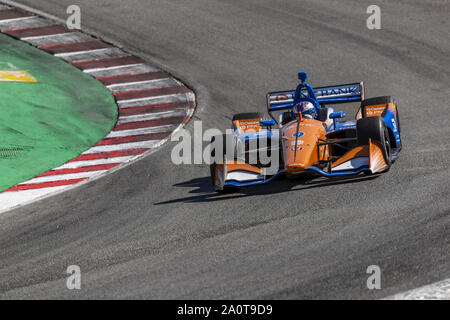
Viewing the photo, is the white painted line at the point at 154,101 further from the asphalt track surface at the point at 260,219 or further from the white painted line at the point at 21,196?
the white painted line at the point at 21,196

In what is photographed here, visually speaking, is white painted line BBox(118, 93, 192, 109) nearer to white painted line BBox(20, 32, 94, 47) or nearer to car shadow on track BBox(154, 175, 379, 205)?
white painted line BBox(20, 32, 94, 47)

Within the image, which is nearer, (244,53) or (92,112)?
(92,112)

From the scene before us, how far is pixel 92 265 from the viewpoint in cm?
882

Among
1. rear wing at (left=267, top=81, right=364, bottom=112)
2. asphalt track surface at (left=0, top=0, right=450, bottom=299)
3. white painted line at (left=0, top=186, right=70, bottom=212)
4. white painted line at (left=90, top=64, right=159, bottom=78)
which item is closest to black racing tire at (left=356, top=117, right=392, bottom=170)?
asphalt track surface at (left=0, top=0, right=450, bottom=299)

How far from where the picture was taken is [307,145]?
10.8 meters

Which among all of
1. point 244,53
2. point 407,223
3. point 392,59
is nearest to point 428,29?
point 392,59

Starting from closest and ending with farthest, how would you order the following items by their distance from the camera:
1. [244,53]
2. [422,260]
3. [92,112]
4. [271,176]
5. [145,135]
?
[422,260]
[271,176]
[145,135]
[92,112]
[244,53]

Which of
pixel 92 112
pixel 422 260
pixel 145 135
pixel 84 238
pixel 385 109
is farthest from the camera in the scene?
pixel 92 112

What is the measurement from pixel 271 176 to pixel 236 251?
105 inches

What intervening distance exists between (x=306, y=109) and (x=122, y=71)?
26.0ft

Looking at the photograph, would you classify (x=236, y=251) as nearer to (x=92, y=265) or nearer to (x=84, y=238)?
(x=92, y=265)

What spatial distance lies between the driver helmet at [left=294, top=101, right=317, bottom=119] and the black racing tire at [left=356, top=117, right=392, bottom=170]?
968 mm

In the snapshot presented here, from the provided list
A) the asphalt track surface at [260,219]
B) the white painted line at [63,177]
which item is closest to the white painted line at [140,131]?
the asphalt track surface at [260,219]

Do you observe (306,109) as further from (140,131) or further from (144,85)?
(144,85)
